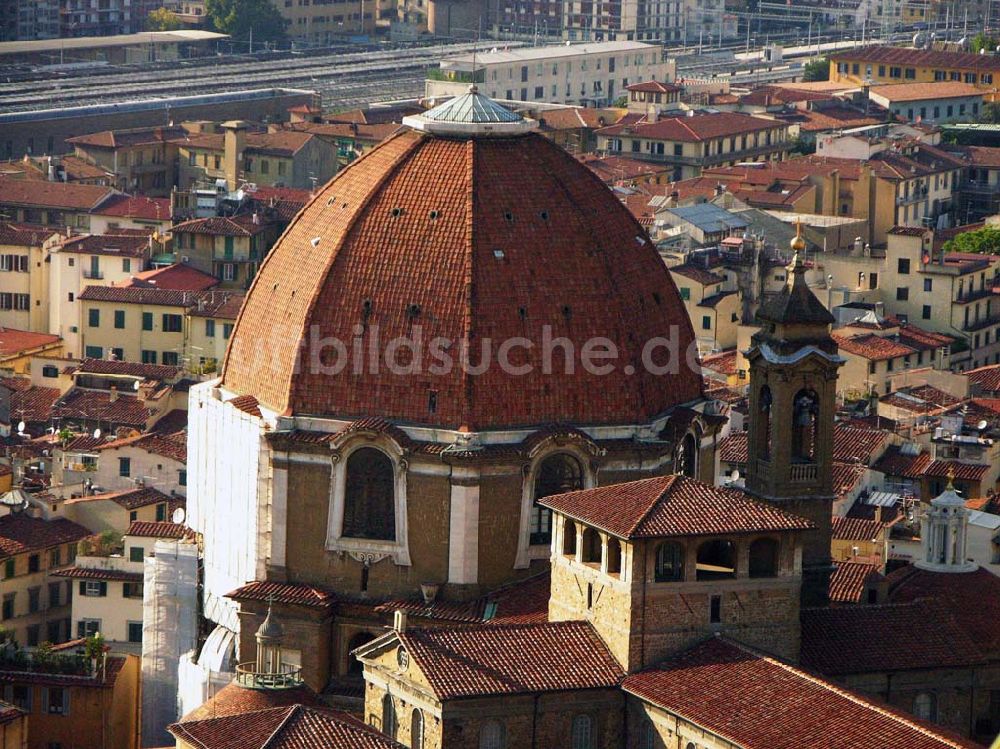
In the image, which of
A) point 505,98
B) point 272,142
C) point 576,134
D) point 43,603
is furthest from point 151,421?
point 505,98

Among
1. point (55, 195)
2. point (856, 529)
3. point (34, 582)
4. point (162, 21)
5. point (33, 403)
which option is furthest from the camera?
point (162, 21)

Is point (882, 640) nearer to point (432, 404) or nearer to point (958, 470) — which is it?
point (432, 404)

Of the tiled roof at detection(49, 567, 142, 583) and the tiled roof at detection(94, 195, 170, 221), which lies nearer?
the tiled roof at detection(49, 567, 142, 583)

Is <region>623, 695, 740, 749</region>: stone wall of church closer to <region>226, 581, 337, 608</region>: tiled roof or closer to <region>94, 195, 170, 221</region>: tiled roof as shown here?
<region>226, 581, 337, 608</region>: tiled roof

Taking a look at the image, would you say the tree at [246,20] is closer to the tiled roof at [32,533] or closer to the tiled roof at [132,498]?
the tiled roof at [132,498]

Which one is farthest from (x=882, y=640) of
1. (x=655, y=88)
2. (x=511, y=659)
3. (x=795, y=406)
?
(x=655, y=88)

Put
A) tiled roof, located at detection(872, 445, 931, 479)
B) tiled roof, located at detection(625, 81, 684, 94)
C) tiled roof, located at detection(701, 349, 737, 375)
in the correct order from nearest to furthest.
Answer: tiled roof, located at detection(872, 445, 931, 479), tiled roof, located at detection(701, 349, 737, 375), tiled roof, located at detection(625, 81, 684, 94)

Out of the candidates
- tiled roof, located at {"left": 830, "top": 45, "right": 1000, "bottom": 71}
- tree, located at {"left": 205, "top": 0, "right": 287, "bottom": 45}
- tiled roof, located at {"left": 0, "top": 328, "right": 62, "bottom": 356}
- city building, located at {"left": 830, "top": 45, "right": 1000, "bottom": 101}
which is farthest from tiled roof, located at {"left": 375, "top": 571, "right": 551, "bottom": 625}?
tree, located at {"left": 205, "top": 0, "right": 287, "bottom": 45}
